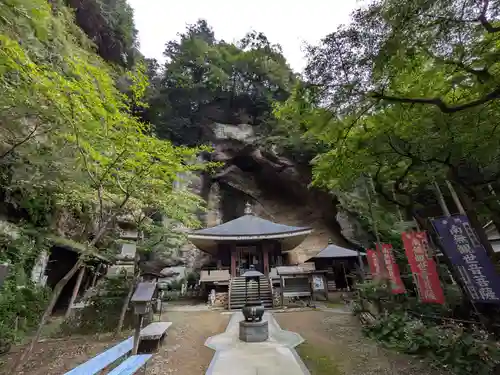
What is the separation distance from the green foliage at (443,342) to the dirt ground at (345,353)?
0.99ft

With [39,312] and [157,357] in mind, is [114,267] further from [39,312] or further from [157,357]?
[157,357]

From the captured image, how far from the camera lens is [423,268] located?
215 inches

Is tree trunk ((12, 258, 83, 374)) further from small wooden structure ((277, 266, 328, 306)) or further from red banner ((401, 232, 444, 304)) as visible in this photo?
small wooden structure ((277, 266, 328, 306))

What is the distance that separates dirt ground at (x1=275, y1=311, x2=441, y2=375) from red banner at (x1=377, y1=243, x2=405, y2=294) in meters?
1.58

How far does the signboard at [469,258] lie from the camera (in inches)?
169

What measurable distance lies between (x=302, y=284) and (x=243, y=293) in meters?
2.91

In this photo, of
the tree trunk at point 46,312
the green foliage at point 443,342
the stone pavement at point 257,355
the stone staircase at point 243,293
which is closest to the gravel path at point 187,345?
the stone pavement at point 257,355

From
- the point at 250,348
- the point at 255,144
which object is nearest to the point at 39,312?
the point at 250,348

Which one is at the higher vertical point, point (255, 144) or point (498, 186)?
point (255, 144)

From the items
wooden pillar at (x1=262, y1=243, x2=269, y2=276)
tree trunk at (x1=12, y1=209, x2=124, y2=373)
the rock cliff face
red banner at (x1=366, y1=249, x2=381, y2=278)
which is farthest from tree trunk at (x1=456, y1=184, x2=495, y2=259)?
the rock cliff face

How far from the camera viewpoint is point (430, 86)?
3.61 metres

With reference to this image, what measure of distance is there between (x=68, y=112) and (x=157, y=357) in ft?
16.4

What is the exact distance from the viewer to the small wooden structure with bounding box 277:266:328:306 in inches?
440

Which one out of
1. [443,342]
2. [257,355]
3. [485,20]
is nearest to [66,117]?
[485,20]
